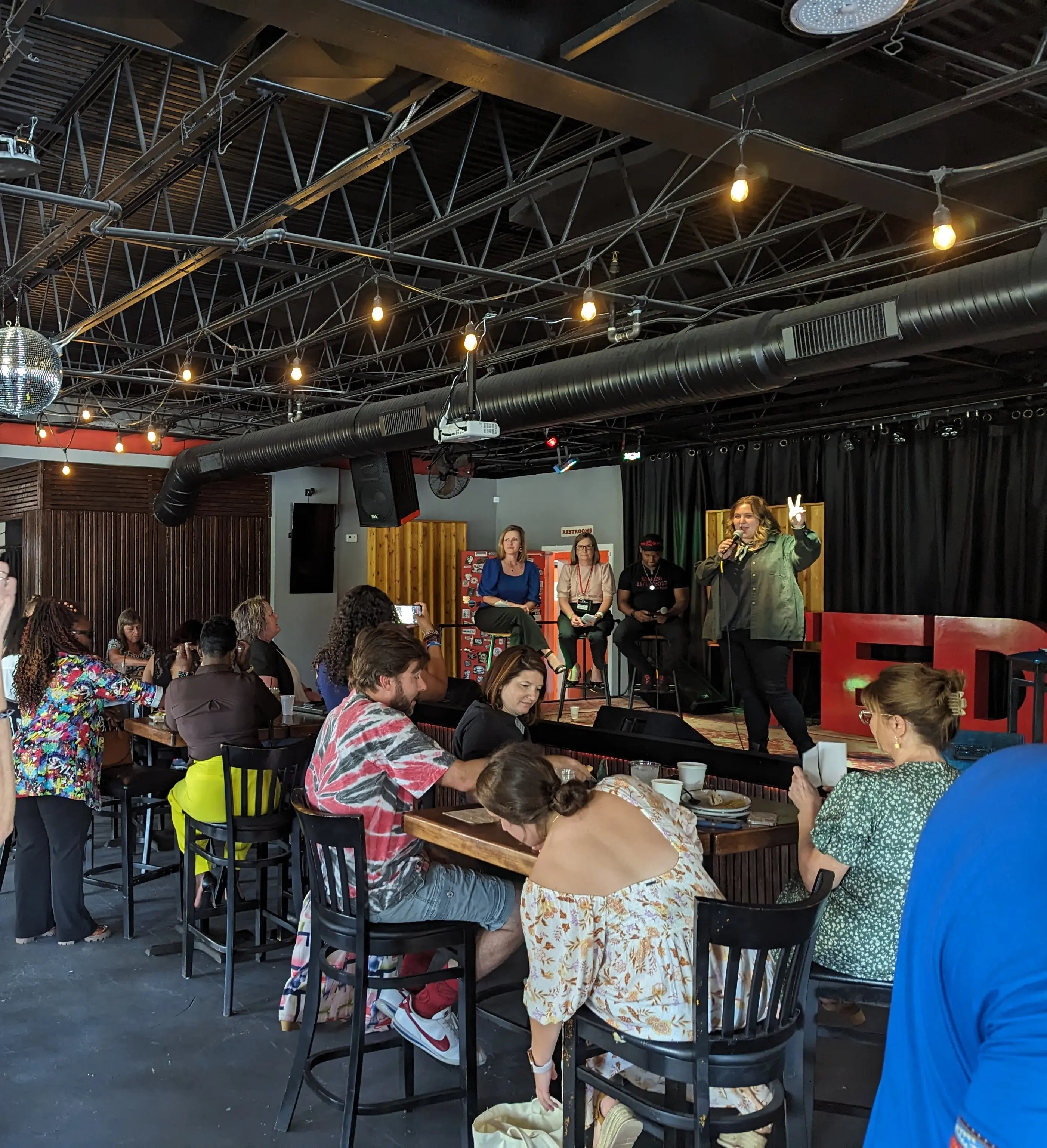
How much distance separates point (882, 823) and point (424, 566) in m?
11.2

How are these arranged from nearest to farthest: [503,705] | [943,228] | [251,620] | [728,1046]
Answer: [728,1046] → [503,705] → [943,228] → [251,620]

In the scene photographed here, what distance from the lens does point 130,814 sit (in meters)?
4.72

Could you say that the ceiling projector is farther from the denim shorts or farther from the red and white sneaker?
the red and white sneaker

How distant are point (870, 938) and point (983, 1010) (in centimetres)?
197

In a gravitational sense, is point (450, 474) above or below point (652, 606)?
above

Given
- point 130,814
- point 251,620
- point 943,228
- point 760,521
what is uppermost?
point 943,228

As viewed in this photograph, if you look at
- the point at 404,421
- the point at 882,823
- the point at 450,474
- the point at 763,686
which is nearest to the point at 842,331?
the point at 763,686

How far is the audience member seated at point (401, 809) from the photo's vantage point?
9.60 ft

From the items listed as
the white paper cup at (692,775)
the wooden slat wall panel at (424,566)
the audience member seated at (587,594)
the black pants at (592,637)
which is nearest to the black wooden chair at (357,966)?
the white paper cup at (692,775)

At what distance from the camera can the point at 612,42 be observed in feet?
10.7

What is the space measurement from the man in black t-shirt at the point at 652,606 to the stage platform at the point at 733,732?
57 cm

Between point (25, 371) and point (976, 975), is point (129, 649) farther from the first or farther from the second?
point (976, 975)

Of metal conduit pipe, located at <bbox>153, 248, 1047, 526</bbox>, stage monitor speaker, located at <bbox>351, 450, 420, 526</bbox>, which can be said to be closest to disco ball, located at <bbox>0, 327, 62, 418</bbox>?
metal conduit pipe, located at <bbox>153, 248, 1047, 526</bbox>

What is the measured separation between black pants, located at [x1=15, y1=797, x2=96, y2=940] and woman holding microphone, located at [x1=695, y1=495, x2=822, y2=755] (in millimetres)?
3518
